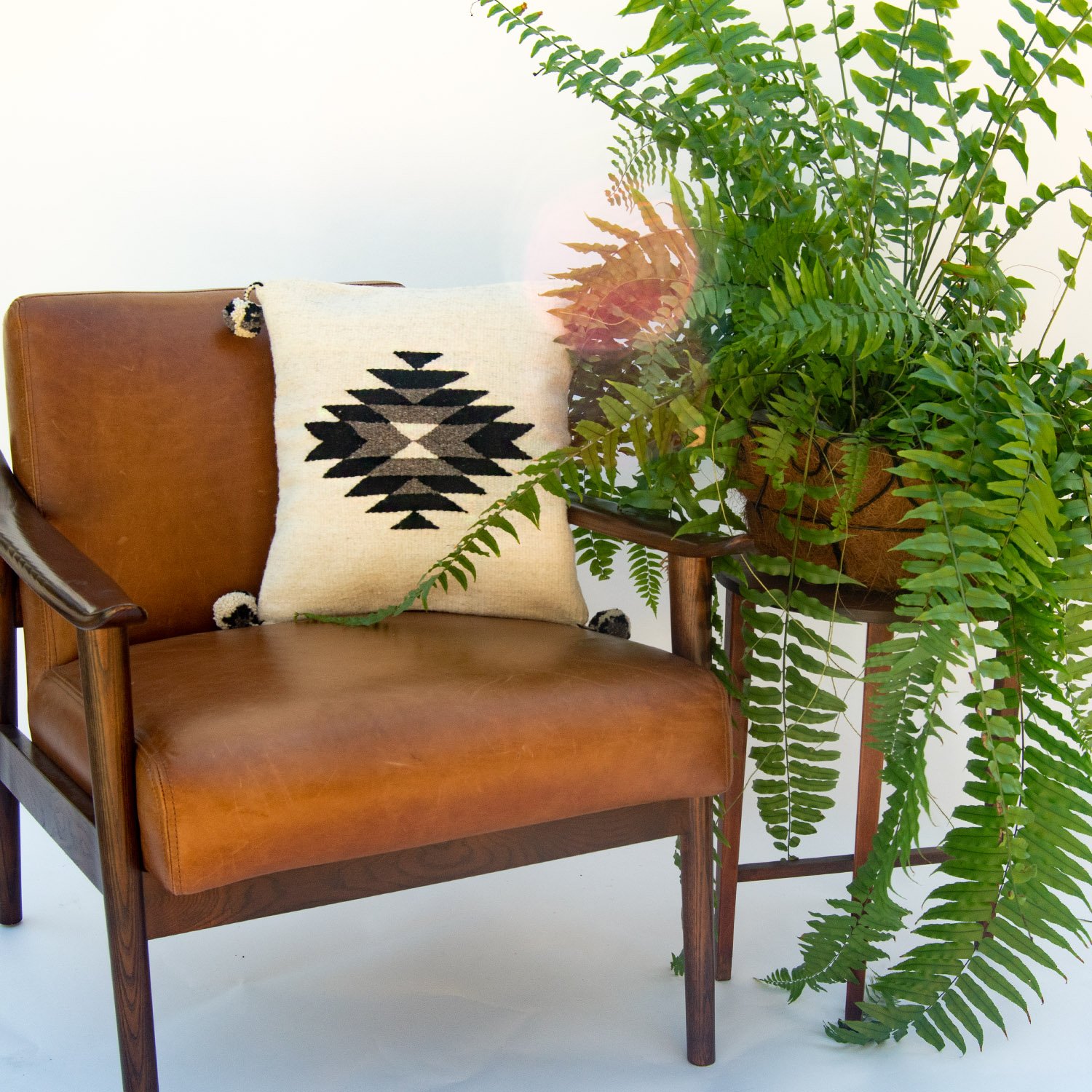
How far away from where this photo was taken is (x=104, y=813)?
115cm

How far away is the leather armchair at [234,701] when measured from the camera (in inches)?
45.0

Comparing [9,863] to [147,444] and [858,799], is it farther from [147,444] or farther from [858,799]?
[858,799]

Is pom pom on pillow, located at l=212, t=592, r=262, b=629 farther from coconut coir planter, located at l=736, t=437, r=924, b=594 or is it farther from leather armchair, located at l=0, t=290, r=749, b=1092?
coconut coir planter, located at l=736, t=437, r=924, b=594

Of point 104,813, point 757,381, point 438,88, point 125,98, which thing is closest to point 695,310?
point 757,381

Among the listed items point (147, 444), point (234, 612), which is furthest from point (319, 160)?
point (234, 612)

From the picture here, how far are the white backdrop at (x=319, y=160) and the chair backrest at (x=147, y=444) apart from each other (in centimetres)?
47

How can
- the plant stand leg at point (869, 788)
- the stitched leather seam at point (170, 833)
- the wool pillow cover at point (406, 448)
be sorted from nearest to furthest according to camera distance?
the stitched leather seam at point (170, 833) → the plant stand leg at point (869, 788) → the wool pillow cover at point (406, 448)

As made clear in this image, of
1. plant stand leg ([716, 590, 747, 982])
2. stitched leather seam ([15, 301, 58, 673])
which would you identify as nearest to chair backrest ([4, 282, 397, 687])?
stitched leather seam ([15, 301, 58, 673])

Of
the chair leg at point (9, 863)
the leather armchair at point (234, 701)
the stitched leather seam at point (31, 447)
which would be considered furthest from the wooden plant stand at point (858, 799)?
the chair leg at point (9, 863)

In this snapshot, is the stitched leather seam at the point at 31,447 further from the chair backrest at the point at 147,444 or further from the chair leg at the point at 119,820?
the chair leg at the point at 119,820

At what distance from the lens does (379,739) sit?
1.18 metres

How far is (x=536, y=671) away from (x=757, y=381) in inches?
15.3

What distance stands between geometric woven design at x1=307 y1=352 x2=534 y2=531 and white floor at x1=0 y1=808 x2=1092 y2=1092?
23.5 inches

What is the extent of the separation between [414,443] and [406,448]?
0.01 meters
